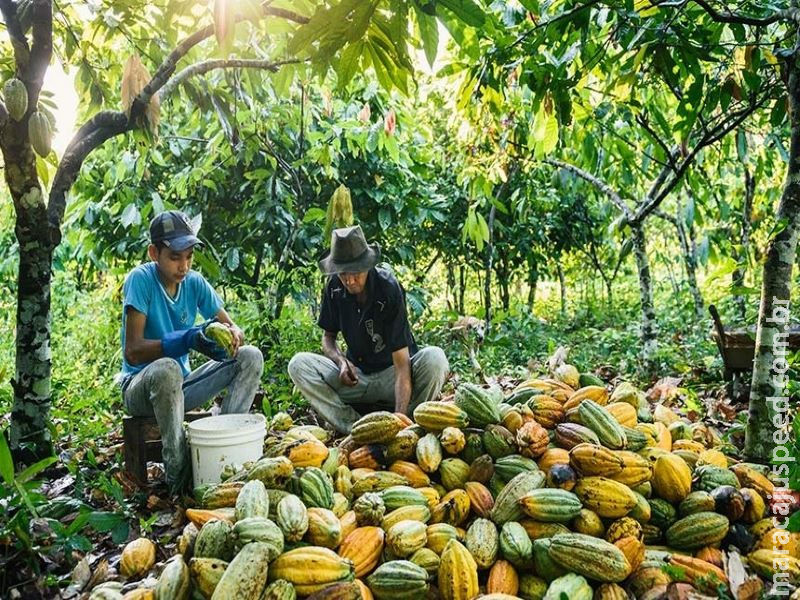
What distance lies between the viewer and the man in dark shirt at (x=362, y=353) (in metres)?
3.04

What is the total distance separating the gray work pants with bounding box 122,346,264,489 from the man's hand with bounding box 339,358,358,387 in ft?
1.61

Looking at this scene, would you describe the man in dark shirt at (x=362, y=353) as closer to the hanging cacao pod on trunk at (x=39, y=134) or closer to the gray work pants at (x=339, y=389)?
the gray work pants at (x=339, y=389)

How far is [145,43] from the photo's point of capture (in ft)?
10.7

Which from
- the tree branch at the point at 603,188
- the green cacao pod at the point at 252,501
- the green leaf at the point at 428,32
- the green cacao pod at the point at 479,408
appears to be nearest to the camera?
the green leaf at the point at 428,32

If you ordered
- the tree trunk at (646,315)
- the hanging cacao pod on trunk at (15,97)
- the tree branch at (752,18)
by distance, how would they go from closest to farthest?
the tree branch at (752,18) → the hanging cacao pod on trunk at (15,97) → the tree trunk at (646,315)

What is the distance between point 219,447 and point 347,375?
1.03 meters

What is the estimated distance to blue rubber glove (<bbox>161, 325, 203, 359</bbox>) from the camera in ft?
8.77

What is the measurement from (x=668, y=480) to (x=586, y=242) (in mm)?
7615

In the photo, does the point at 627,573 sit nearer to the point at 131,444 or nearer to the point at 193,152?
the point at 131,444

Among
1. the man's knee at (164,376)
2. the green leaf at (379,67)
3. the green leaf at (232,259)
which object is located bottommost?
the man's knee at (164,376)

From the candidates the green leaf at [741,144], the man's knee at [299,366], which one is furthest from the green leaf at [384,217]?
the green leaf at [741,144]

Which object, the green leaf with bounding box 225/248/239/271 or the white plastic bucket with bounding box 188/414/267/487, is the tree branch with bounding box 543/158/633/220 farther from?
the white plastic bucket with bounding box 188/414/267/487

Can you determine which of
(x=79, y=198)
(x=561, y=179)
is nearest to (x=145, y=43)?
(x=79, y=198)

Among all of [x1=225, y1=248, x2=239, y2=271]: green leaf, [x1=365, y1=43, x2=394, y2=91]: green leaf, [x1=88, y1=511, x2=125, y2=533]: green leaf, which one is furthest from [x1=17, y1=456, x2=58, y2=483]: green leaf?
[x1=225, y1=248, x2=239, y2=271]: green leaf
